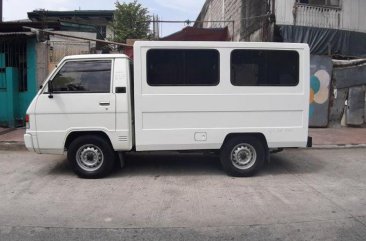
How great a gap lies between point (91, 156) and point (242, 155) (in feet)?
8.61

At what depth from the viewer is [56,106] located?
25.2 ft

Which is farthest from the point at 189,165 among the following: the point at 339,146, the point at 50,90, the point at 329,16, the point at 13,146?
the point at 329,16

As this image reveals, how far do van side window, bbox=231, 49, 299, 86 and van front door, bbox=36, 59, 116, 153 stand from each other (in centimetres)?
216

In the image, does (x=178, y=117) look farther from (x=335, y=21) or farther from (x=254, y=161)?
(x=335, y=21)

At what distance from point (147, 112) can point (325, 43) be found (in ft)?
28.1

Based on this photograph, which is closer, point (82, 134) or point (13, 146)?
point (82, 134)

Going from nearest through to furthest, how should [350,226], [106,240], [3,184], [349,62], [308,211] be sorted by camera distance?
[106,240]
[350,226]
[308,211]
[3,184]
[349,62]

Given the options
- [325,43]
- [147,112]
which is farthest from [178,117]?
[325,43]

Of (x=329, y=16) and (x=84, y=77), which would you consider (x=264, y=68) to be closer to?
(x=84, y=77)

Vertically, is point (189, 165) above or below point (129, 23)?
below

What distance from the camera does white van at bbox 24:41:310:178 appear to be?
7.66 meters

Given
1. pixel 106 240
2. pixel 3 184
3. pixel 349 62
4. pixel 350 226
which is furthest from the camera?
pixel 349 62

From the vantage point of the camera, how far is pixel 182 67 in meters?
7.73

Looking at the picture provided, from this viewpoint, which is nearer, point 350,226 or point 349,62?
point 350,226
